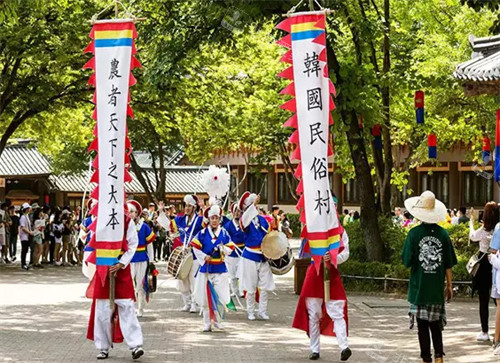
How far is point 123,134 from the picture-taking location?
13.1m

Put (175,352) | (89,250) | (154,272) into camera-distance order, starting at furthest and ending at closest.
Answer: (154,272) < (89,250) < (175,352)

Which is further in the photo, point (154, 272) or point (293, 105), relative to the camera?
point (154, 272)

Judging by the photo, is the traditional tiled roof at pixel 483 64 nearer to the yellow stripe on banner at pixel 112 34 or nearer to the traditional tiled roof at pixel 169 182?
the yellow stripe on banner at pixel 112 34

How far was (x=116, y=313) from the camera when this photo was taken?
1291 centimetres

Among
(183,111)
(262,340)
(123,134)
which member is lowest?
(262,340)

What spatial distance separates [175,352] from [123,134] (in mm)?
2797

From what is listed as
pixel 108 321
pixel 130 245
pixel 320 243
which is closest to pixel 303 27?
pixel 320 243

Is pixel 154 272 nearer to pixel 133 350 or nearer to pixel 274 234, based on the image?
pixel 274 234

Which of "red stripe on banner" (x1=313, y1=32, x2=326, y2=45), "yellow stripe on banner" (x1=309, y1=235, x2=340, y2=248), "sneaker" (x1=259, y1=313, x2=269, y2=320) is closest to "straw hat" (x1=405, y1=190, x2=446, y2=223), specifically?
"yellow stripe on banner" (x1=309, y1=235, x2=340, y2=248)

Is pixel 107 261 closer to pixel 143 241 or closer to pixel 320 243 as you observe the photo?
pixel 320 243

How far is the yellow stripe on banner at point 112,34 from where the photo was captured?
13.2m

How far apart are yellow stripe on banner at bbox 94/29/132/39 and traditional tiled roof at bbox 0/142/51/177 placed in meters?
49.3

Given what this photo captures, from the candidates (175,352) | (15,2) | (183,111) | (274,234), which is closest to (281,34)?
(274,234)

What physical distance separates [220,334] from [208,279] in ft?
Answer: 3.32
